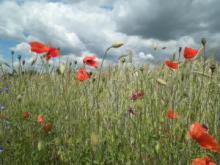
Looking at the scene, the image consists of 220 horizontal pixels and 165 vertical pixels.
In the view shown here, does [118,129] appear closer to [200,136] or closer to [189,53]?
[189,53]

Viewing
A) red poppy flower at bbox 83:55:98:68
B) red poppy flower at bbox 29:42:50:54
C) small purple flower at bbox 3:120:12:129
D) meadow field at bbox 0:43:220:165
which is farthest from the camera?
small purple flower at bbox 3:120:12:129

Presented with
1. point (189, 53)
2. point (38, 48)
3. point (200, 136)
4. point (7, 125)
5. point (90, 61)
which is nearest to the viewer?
point (200, 136)

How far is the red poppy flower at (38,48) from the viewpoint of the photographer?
2.33 metres

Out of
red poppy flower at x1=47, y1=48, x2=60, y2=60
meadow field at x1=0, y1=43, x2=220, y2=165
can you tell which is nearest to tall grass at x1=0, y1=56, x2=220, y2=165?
meadow field at x1=0, y1=43, x2=220, y2=165

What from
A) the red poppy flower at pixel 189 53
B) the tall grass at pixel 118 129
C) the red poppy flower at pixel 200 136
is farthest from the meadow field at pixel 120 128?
the red poppy flower at pixel 200 136

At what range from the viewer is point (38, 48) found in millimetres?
2340

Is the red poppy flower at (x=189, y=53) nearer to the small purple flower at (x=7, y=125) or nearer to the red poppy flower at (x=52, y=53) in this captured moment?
the red poppy flower at (x=52, y=53)

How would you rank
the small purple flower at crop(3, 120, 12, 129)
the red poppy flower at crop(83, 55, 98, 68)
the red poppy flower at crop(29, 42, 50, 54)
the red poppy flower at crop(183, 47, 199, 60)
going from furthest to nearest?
the small purple flower at crop(3, 120, 12, 129) < the red poppy flower at crop(83, 55, 98, 68) < the red poppy flower at crop(29, 42, 50, 54) < the red poppy flower at crop(183, 47, 199, 60)

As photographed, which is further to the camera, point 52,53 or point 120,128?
point 120,128

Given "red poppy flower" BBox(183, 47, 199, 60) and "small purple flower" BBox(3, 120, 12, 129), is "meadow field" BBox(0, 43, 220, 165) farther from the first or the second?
"red poppy flower" BBox(183, 47, 199, 60)

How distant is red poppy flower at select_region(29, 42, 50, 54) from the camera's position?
233cm

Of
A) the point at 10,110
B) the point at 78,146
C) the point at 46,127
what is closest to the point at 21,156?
the point at 46,127

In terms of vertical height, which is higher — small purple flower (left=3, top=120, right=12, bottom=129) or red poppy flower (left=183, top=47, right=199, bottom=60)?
red poppy flower (left=183, top=47, right=199, bottom=60)

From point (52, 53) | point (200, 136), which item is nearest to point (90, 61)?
point (52, 53)
